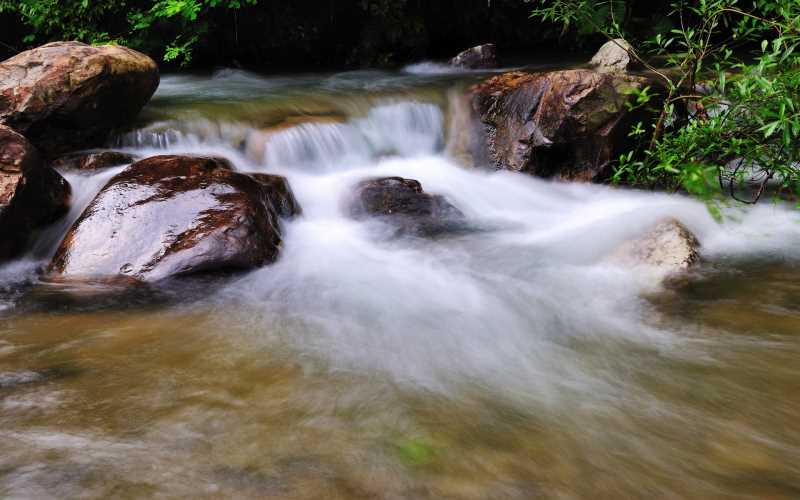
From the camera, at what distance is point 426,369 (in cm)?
304

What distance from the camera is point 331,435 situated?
2.37 m

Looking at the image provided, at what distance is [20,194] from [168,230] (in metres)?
1.26

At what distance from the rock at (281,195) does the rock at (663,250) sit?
275 centimetres

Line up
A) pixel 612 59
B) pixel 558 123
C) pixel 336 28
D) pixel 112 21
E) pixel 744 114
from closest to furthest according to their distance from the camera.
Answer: pixel 744 114 < pixel 558 123 < pixel 612 59 < pixel 112 21 < pixel 336 28

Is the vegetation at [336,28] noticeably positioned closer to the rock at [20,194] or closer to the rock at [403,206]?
the rock at [403,206]

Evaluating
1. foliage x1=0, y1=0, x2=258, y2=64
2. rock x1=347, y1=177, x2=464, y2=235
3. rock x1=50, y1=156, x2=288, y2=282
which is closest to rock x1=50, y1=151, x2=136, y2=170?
rock x1=50, y1=156, x2=288, y2=282

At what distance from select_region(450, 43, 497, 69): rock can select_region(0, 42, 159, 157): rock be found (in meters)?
5.52

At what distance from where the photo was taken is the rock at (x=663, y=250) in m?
4.24

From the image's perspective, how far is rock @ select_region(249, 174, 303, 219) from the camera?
527 centimetres

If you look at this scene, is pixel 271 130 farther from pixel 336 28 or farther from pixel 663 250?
pixel 336 28

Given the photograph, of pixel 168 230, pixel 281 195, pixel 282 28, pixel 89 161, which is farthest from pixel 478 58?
pixel 168 230

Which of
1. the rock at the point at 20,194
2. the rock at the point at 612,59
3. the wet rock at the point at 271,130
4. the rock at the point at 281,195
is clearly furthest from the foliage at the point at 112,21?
the rock at the point at 612,59

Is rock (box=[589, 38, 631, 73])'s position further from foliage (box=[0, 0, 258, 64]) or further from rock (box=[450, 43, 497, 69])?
foliage (box=[0, 0, 258, 64])

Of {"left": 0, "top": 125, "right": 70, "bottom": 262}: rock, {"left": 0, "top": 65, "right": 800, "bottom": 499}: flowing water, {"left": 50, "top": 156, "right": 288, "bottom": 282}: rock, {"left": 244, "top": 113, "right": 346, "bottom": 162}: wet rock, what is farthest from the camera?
{"left": 244, "top": 113, "right": 346, "bottom": 162}: wet rock
